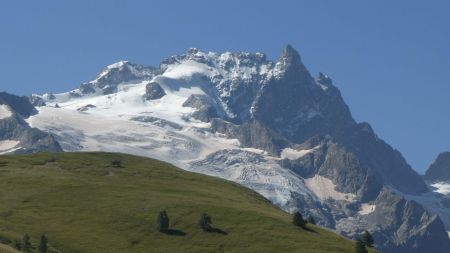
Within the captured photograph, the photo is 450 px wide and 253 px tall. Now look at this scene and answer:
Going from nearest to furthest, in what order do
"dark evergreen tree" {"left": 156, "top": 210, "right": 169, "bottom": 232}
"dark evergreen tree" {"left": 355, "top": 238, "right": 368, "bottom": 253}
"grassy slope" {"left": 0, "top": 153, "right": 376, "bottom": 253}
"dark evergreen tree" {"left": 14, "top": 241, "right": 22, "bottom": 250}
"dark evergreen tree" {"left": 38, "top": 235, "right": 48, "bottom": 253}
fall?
"dark evergreen tree" {"left": 14, "top": 241, "right": 22, "bottom": 250}
"dark evergreen tree" {"left": 38, "top": 235, "right": 48, "bottom": 253}
"dark evergreen tree" {"left": 355, "top": 238, "right": 368, "bottom": 253}
"grassy slope" {"left": 0, "top": 153, "right": 376, "bottom": 253}
"dark evergreen tree" {"left": 156, "top": 210, "right": 169, "bottom": 232}

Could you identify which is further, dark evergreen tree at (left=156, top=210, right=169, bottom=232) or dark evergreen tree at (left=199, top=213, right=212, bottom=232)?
dark evergreen tree at (left=199, top=213, right=212, bottom=232)

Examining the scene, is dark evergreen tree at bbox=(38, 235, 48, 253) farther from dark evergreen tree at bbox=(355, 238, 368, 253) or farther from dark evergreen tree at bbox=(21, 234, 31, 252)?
dark evergreen tree at bbox=(355, 238, 368, 253)

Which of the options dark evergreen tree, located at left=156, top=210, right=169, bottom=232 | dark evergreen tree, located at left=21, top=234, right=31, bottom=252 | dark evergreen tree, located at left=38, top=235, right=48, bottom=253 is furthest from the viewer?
dark evergreen tree, located at left=156, top=210, right=169, bottom=232

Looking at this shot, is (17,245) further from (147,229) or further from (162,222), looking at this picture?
(162,222)

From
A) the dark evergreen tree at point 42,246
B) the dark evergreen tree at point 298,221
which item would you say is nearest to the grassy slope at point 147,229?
the dark evergreen tree at point 298,221

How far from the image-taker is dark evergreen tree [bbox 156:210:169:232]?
18050cm

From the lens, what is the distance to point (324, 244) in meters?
174

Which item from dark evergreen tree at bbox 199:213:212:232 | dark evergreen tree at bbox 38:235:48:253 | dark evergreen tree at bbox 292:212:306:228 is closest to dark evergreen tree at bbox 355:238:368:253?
dark evergreen tree at bbox 292:212:306:228

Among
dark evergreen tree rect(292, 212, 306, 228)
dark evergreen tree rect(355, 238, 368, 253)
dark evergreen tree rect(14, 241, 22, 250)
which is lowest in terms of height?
dark evergreen tree rect(14, 241, 22, 250)

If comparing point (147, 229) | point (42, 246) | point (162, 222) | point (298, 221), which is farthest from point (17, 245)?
point (298, 221)

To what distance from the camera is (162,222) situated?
180625 mm

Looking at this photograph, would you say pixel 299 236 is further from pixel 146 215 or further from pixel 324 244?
pixel 146 215

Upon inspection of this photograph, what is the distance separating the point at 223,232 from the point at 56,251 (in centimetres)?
3359

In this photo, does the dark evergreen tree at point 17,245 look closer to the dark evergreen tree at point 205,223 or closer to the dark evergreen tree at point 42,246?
the dark evergreen tree at point 42,246
